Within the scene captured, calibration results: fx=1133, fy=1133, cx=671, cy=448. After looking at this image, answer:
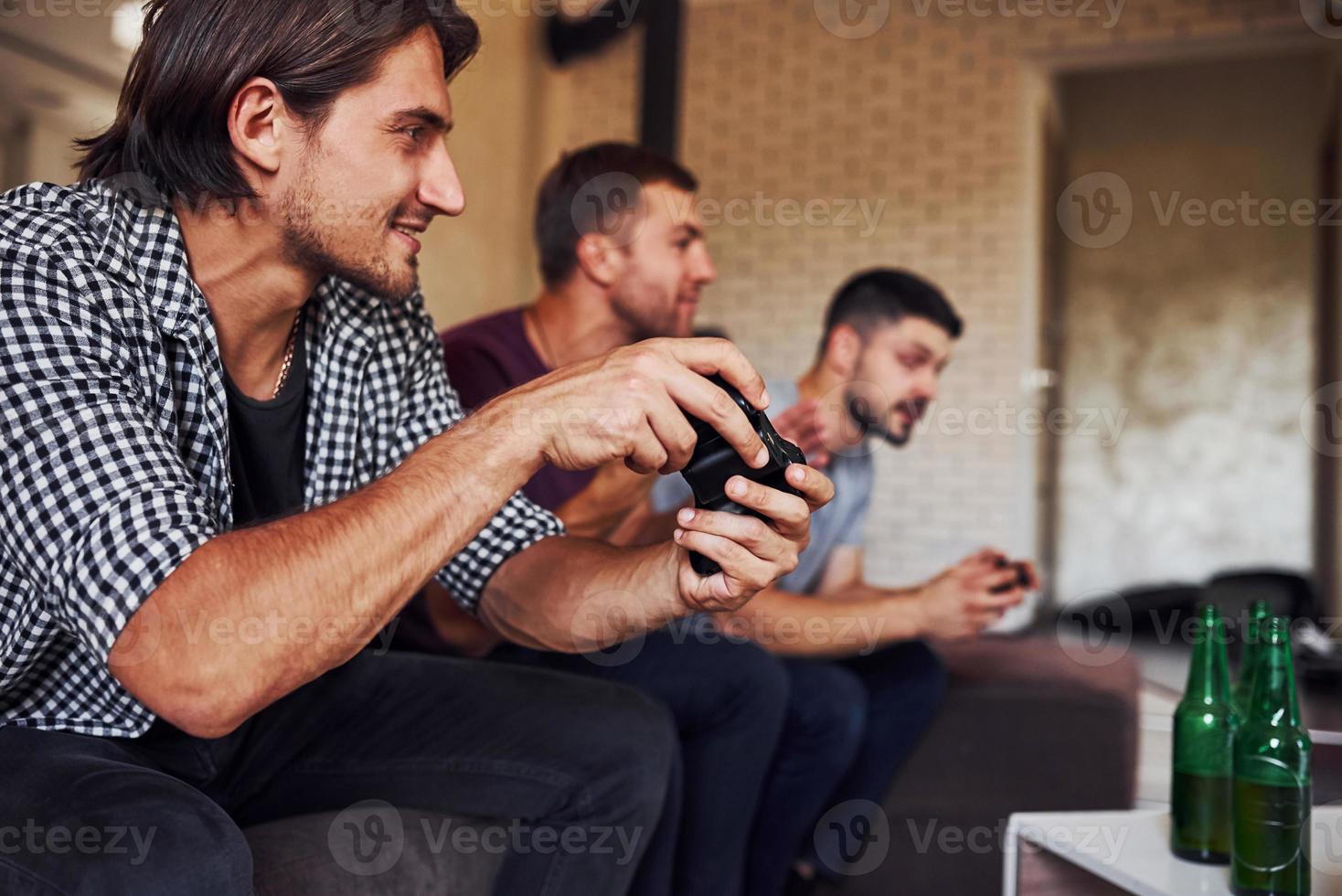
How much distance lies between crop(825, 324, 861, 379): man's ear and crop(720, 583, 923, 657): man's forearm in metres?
0.66

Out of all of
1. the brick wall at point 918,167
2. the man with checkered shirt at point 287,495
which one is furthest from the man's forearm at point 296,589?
the brick wall at point 918,167

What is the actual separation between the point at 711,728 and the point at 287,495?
66 centimetres

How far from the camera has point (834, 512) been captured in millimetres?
2320

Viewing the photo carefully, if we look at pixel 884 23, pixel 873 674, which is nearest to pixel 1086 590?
pixel 884 23

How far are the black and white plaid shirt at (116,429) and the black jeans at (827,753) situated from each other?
70cm

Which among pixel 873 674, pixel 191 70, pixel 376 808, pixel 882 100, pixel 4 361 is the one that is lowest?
pixel 873 674

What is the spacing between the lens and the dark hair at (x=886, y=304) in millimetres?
2584

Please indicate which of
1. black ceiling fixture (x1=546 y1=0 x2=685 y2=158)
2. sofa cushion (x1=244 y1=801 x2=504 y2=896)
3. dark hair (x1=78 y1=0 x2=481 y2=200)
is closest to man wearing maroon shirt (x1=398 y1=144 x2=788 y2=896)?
sofa cushion (x1=244 y1=801 x2=504 y2=896)

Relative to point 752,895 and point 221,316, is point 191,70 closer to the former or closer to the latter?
point 221,316

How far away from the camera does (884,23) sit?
5434 millimetres

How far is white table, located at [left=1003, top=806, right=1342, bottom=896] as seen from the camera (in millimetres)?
1164

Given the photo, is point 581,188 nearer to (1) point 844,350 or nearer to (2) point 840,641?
(1) point 844,350

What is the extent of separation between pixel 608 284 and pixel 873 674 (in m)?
0.94

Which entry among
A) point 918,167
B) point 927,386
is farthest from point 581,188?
point 918,167
